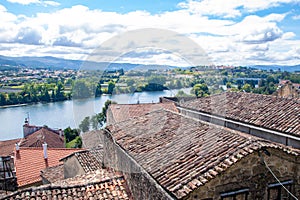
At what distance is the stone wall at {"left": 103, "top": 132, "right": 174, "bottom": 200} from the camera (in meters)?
6.19

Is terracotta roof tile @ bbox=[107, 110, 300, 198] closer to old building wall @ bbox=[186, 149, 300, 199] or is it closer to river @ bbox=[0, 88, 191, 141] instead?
old building wall @ bbox=[186, 149, 300, 199]

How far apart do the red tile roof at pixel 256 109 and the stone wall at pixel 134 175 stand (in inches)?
213

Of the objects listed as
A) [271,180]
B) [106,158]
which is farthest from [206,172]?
[106,158]

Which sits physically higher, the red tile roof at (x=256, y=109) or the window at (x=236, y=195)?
the red tile roof at (x=256, y=109)

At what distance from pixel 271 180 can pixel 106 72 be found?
16.2 feet

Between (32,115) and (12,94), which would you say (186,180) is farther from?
(12,94)

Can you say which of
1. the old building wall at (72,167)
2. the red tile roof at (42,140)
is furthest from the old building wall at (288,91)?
the red tile roof at (42,140)

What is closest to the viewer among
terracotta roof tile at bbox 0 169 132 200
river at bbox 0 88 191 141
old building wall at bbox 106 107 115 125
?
terracotta roof tile at bbox 0 169 132 200

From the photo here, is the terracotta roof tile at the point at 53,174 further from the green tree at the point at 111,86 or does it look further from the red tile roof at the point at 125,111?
the green tree at the point at 111,86

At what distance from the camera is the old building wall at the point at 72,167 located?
38.4 ft

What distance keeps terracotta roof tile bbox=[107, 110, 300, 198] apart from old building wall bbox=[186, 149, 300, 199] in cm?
17

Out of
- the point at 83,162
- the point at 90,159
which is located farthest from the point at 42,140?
the point at 83,162

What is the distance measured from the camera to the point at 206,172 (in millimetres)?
5777

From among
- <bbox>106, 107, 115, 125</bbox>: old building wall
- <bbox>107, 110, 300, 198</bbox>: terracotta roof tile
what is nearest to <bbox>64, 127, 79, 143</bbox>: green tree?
<bbox>106, 107, 115, 125</bbox>: old building wall
